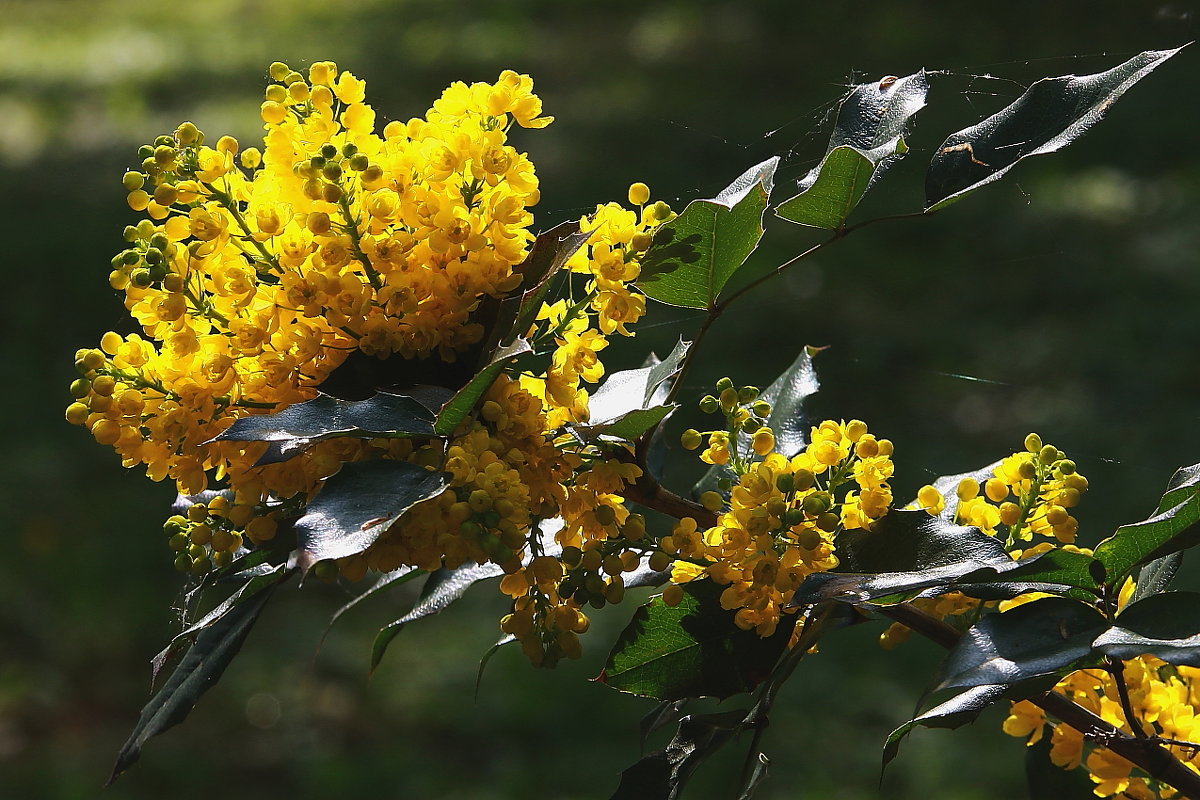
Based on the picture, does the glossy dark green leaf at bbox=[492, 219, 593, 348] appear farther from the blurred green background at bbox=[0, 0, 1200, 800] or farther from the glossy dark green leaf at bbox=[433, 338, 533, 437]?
the blurred green background at bbox=[0, 0, 1200, 800]

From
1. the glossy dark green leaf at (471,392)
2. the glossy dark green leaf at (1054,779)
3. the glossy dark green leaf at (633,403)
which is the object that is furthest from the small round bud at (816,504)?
the glossy dark green leaf at (1054,779)

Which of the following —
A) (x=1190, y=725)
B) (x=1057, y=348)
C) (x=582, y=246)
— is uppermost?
(x=582, y=246)

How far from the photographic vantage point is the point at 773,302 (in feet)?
14.2

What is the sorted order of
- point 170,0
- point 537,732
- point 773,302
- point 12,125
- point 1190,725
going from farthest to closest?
point 170,0 → point 12,125 → point 773,302 → point 537,732 → point 1190,725

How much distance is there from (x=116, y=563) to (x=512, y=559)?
298 centimetres

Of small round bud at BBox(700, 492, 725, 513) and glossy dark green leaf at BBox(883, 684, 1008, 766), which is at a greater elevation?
small round bud at BBox(700, 492, 725, 513)

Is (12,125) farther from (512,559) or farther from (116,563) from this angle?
(512,559)

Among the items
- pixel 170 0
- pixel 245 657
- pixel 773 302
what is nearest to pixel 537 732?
pixel 245 657

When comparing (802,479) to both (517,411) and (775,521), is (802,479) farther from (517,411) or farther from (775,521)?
(517,411)

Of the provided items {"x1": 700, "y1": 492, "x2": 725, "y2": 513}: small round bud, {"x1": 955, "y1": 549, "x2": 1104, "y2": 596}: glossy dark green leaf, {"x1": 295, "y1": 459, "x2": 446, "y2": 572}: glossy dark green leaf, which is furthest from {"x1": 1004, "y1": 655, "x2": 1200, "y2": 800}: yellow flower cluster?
{"x1": 295, "y1": 459, "x2": 446, "y2": 572}: glossy dark green leaf

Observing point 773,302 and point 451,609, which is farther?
point 773,302

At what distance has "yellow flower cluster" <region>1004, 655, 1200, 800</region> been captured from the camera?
0.85 meters

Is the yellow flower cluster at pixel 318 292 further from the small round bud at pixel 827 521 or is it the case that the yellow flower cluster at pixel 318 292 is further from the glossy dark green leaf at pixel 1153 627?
the glossy dark green leaf at pixel 1153 627

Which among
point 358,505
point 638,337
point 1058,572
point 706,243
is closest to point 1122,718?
point 1058,572
